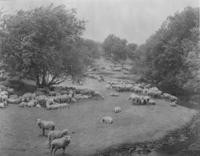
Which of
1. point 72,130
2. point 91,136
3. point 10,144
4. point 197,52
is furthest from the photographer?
point 197,52

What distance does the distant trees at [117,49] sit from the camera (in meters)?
81.3

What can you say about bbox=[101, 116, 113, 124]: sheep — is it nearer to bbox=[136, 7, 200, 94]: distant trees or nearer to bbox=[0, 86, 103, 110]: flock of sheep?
bbox=[0, 86, 103, 110]: flock of sheep

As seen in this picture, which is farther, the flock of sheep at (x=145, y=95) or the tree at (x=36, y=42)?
the tree at (x=36, y=42)

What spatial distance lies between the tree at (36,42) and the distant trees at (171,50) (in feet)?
46.4

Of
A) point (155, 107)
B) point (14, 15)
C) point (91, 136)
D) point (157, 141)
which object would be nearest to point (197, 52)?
point (155, 107)

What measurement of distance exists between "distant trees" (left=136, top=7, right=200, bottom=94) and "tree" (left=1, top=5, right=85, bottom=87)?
46.4 ft

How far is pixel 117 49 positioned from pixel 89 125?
62.7 meters

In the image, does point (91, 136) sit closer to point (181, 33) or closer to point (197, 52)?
point (197, 52)

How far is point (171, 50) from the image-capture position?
3891cm

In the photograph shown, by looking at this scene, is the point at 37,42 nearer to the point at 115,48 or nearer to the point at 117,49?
the point at 115,48

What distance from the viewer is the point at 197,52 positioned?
22.7 meters

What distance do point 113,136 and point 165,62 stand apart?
2557 cm

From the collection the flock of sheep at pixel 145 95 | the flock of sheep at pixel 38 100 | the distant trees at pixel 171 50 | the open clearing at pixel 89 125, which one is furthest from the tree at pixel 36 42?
the distant trees at pixel 171 50

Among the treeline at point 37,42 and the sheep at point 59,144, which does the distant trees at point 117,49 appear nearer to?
the treeline at point 37,42
